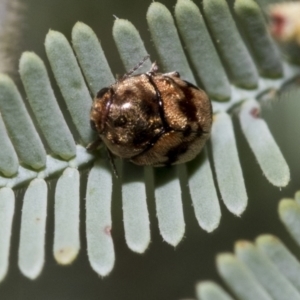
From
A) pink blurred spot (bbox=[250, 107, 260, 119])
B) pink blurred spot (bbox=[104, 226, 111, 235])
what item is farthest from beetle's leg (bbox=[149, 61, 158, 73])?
pink blurred spot (bbox=[104, 226, 111, 235])

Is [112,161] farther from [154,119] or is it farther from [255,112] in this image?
[255,112]

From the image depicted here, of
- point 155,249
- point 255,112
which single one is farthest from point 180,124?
point 155,249

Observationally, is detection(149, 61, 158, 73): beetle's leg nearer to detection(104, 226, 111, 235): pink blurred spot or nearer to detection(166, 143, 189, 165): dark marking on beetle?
detection(166, 143, 189, 165): dark marking on beetle

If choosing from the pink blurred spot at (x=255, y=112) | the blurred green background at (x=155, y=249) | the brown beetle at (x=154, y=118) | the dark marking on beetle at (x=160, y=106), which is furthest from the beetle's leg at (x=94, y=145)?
the blurred green background at (x=155, y=249)

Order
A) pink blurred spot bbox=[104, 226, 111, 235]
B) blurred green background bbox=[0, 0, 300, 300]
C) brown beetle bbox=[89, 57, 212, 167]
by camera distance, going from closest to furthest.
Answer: pink blurred spot bbox=[104, 226, 111, 235]
brown beetle bbox=[89, 57, 212, 167]
blurred green background bbox=[0, 0, 300, 300]

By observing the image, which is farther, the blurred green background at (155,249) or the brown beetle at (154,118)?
the blurred green background at (155,249)

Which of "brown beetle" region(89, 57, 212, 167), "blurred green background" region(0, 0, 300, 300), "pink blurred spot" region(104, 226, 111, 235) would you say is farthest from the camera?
"blurred green background" region(0, 0, 300, 300)

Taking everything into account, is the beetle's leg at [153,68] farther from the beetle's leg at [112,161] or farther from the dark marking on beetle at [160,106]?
the beetle's leg at [112,161]

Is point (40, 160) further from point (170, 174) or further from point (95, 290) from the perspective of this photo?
point (95, 290)
